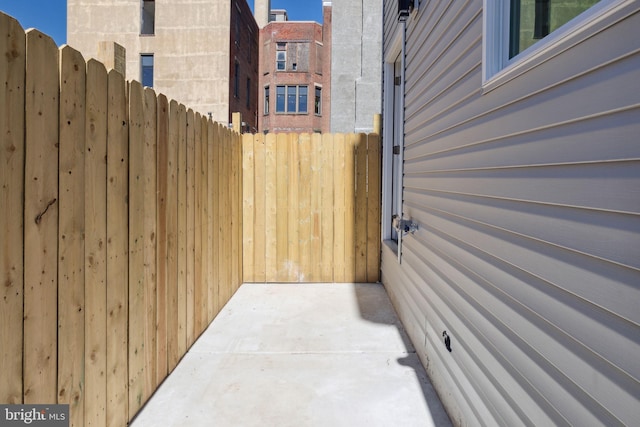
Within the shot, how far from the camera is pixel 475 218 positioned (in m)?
2.15

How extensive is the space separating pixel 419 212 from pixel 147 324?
2.15 m

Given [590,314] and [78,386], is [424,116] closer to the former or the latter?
[590,314]

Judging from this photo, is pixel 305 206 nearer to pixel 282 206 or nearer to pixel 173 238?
pixel 282 206

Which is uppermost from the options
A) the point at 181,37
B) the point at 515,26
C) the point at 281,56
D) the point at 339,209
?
the point at 281,56

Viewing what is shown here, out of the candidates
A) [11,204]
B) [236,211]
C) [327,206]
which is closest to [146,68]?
[236,211]

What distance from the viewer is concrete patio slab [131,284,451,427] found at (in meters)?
2.60

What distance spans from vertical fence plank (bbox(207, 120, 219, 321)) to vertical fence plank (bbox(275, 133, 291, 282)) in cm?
141

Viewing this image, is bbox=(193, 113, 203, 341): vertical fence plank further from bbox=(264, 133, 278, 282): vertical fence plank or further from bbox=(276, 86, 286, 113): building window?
bbox=(276, 86, 286, 113): building window

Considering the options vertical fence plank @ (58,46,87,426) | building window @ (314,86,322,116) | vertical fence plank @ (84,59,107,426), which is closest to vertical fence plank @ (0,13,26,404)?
vertical fence plank @ (58,46,87,426)

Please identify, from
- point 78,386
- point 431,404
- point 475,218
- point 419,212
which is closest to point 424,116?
point 419,212

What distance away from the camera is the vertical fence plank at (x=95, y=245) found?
1.99m

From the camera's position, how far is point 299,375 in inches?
123

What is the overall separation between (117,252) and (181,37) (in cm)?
1659

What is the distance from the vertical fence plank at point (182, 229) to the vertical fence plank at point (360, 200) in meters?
2.86
